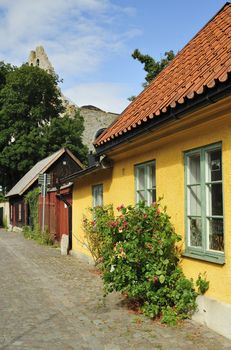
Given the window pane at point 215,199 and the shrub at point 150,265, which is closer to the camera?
the window pane at point 215,199

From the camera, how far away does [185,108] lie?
605 centimetres

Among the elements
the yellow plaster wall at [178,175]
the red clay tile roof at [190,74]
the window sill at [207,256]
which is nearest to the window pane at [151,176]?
the yellow plaster wall at [178,175]

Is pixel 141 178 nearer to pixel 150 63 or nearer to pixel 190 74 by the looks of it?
pixel 190 74

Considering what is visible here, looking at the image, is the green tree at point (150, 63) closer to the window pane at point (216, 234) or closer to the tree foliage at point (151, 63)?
the tree foliage at point (151, 63)

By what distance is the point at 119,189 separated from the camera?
9836mm

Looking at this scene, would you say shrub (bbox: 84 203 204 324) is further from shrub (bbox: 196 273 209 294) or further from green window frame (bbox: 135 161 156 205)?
green window frame (bbox: 135 161 156 205)

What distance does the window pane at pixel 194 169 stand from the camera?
668 centimetres

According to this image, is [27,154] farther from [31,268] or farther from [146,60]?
[31,268]

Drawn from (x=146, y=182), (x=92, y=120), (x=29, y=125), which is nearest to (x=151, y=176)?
(x=146, y=182)

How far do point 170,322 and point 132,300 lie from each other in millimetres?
1545

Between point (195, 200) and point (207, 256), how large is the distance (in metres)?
0.90

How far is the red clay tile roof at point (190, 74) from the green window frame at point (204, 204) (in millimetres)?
843

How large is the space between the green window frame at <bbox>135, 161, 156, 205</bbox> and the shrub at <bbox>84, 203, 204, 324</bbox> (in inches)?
41.8

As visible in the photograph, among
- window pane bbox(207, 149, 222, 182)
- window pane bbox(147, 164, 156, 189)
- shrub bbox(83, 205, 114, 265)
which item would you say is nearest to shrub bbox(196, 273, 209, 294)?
window pane bbox(207, 149, 222, 182)
